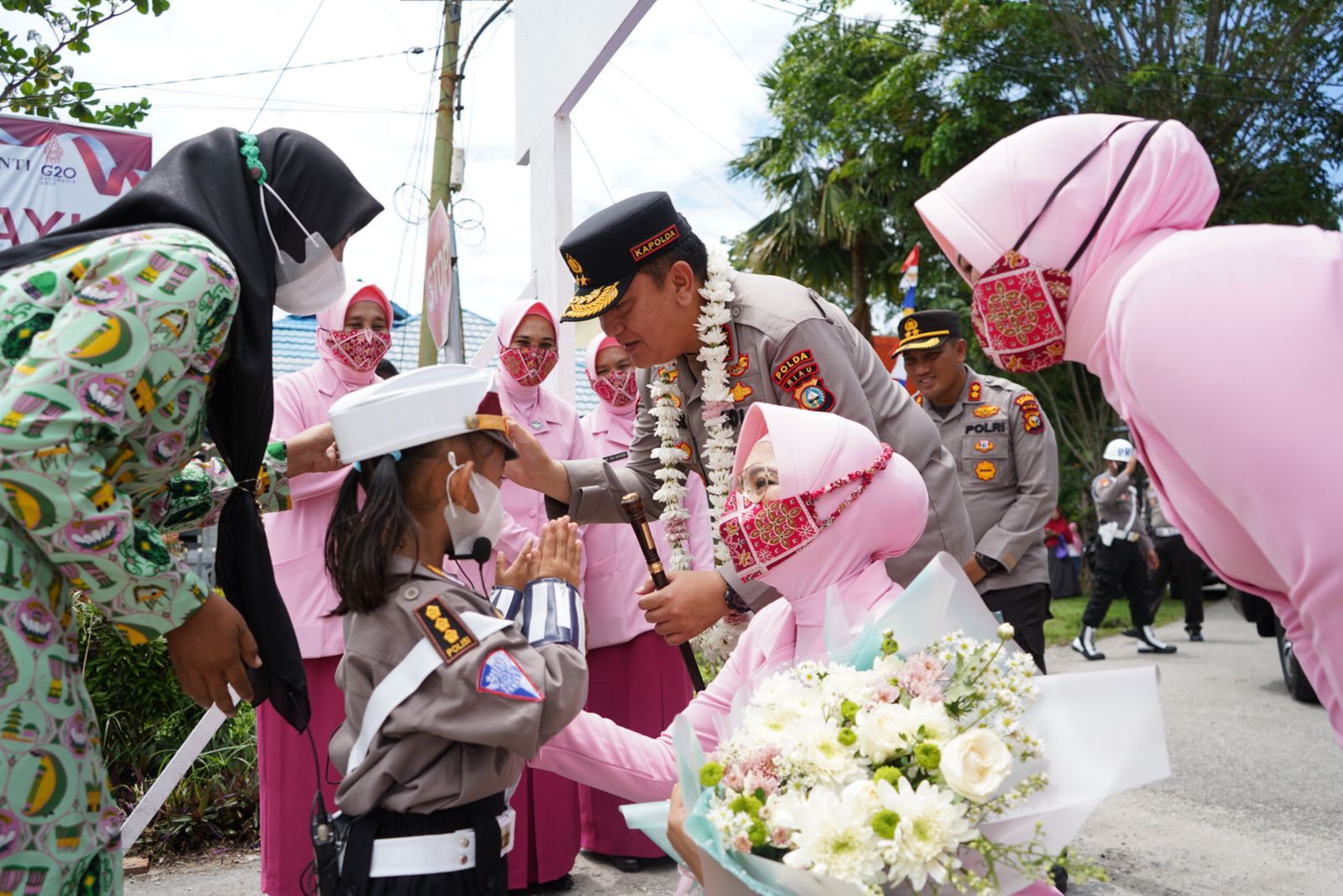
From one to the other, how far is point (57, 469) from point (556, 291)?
4.79 meters

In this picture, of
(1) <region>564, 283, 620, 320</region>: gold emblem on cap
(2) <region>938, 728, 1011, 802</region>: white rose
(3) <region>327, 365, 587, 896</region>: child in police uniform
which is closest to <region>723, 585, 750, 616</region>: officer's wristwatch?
(3) <region>327, 365, 587, 896</region>: child in police uniform

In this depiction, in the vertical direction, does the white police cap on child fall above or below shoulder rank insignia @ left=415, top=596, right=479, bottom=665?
above

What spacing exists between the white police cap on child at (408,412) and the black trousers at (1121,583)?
9674mm

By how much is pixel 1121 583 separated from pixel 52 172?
10397 millimetres

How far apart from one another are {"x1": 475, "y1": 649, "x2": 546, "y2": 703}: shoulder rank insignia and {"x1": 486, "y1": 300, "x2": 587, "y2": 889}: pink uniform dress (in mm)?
2271

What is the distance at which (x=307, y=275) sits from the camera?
2564 mm

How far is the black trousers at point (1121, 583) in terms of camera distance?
440 inches

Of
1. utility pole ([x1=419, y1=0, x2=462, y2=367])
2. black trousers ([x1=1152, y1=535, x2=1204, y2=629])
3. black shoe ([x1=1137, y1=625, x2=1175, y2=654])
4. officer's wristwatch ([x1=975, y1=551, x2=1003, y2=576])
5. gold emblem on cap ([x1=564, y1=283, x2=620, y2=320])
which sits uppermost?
utility pole ([x1=419, y1=0, x2=462, y2=367])

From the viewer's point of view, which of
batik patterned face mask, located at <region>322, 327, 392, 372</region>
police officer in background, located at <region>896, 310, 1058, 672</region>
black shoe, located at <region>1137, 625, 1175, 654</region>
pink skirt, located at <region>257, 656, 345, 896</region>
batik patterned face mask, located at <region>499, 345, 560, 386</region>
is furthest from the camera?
black shoe, located at <region>1137, 625, 1175, 654</region>

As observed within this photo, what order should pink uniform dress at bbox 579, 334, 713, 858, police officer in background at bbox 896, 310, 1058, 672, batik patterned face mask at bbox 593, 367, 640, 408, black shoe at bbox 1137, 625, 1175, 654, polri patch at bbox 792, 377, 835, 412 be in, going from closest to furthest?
polri patch at bbox 792, 377, 835, 412, police officer in background at bbox 896, 310, 1058, 672, pink uniform dress at bbox 579, 334, 713, 858, batik patterned face mask at bbox 593, 367, 640, 408, black shoe at bbox 1137, 625, 1175, 654

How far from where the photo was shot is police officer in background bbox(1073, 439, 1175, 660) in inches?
442

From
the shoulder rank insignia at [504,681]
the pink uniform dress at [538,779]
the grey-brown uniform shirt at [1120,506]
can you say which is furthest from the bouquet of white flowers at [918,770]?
the grey-brown uniform shirt at [1120,506]

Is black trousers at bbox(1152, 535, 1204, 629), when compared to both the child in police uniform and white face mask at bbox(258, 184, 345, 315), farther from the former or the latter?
white face mask at bbox(258, 184, 345, 315)

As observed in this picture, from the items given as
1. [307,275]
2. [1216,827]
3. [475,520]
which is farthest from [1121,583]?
[307,275]
